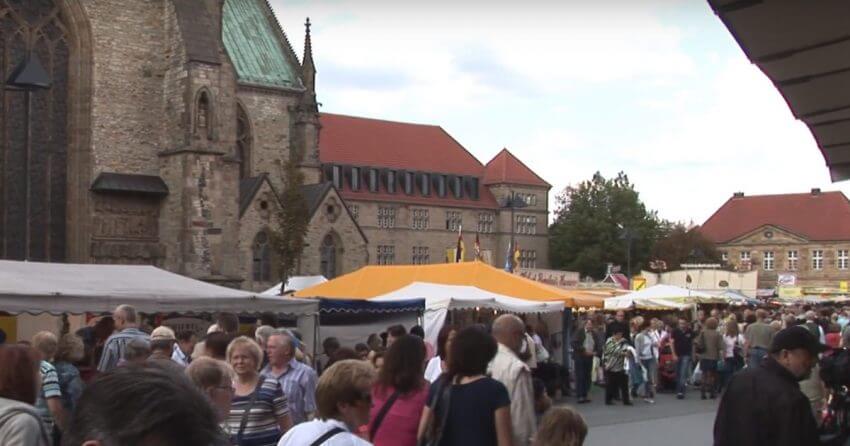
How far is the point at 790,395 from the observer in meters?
5.82

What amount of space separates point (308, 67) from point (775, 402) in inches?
1641

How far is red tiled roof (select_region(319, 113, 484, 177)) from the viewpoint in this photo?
3194 inches

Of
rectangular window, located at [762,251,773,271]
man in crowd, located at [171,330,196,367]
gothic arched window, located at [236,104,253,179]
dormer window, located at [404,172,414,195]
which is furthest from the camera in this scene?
rectangular window, located at [762,251,773,271]

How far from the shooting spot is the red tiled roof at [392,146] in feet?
266

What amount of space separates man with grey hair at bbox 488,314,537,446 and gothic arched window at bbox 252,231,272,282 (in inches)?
1290

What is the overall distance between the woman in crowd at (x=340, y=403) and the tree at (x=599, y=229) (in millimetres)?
85543

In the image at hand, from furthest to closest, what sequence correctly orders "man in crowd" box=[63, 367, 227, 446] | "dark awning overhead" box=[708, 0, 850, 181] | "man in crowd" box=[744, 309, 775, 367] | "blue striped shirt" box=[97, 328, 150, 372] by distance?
"man in crowd" box=[744, 309, 775, 367] → "blue striped shirt" box=[97, 328, 150, 372] → "dark awning overhead" box=[708, 0, 850, 181] → "man in crowd" box=[63, 367, 227, 446]

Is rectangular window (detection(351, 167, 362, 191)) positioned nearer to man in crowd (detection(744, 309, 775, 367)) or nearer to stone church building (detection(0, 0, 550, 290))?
stone church building (detection(0, 0, 550, 290))

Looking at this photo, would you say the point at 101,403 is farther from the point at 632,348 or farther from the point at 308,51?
the point at 308,51

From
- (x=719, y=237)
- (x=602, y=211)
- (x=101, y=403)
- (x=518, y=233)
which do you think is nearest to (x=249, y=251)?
(x=101, y=403)

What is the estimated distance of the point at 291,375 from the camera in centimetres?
814

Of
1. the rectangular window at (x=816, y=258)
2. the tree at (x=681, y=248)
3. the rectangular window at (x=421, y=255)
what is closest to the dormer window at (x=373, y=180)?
the rectangular window at (x=421, y=255)

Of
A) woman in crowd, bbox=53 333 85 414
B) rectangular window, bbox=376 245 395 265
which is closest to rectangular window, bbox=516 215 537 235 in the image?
rectangular window, bbox=376 245 395 265

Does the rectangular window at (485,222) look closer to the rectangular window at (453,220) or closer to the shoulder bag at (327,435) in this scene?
the rectangular window at (453,220)
